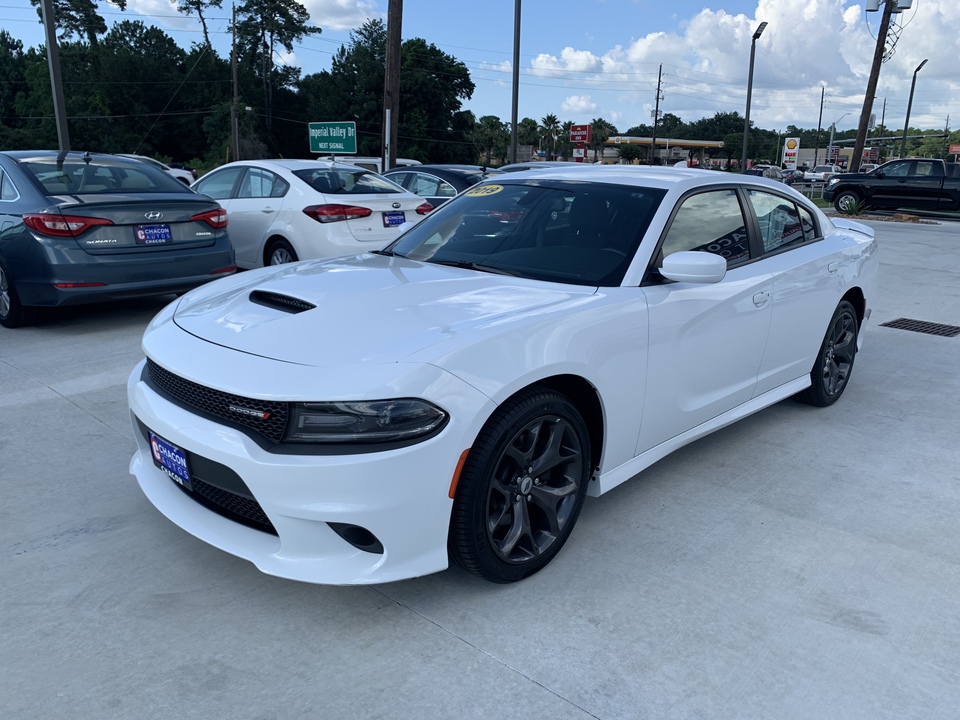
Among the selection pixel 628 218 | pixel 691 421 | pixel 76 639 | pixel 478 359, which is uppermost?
pixel 628 218

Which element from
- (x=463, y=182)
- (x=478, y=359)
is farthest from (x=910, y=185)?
(x=478, y=359)

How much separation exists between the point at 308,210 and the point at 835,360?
199 inches

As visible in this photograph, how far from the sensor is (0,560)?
9.80ft

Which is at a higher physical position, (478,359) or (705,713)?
(478,359)

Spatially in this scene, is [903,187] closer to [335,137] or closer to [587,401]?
[335,137]

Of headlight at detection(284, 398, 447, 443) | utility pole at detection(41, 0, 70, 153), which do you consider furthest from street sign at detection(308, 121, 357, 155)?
headlight at detection(284, 398, 447, 443)

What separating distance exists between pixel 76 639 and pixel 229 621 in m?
0.48

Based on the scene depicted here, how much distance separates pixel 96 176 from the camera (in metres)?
6.59

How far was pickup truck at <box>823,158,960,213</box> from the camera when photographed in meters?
22.1

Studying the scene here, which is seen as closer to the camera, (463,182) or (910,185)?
(463,182)

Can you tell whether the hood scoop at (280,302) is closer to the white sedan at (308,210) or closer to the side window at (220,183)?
the white sedan at (308,210)

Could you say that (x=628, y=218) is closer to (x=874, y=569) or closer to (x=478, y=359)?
(x=478, y=359)

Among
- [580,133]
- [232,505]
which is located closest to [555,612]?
[232,505]

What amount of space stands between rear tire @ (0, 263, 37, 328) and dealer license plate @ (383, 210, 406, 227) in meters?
3.29
